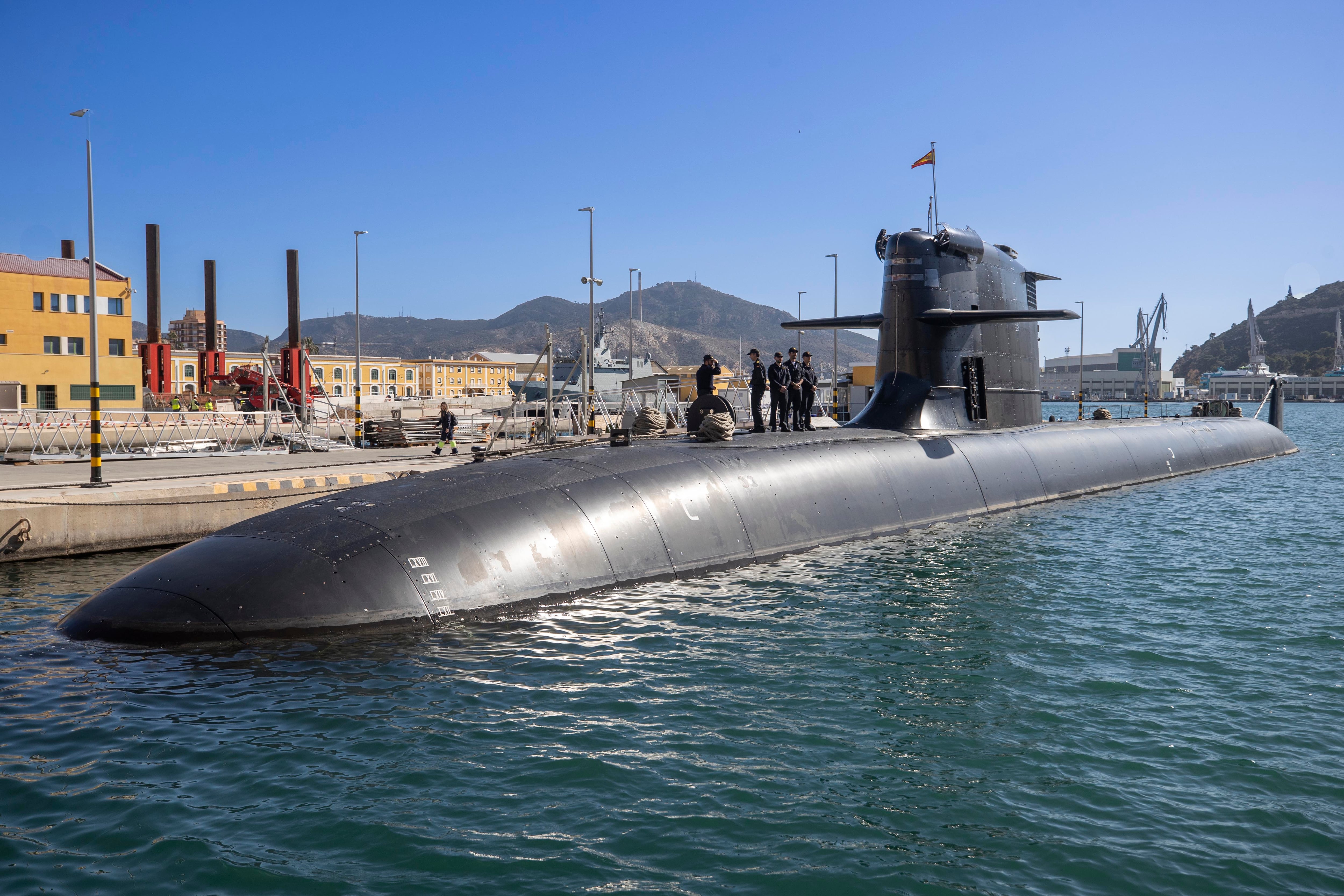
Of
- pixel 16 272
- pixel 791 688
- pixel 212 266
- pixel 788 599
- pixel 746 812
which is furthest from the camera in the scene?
pixel 212 266

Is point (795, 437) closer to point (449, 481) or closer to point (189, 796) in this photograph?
point (449, 481)

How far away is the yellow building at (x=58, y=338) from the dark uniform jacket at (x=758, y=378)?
117ft

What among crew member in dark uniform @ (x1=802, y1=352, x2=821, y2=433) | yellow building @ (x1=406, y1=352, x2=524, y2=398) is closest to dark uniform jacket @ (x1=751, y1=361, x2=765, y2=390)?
crew member in dark uniform @ (x1=802, y1=352, x2=821, y2=433)

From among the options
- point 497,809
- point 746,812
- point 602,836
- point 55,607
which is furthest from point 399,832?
point 55,607

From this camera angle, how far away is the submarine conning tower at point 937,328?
18.2 meters

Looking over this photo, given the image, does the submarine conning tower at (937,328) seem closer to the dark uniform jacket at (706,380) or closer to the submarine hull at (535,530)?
the submarine hull at (535,530)

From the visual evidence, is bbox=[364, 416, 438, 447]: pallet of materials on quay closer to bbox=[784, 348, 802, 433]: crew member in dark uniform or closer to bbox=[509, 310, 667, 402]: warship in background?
bbox=[784, 348, 802, 433]: crew member in dark uniform

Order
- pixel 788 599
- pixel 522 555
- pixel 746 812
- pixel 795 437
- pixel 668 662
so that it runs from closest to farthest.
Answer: pixel 746 812, pixel 668 662, pixel 522 555, pixel 788 599, pixel 795 437

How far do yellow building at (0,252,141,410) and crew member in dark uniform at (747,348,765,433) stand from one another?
117ft

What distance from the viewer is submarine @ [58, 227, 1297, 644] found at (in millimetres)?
9055

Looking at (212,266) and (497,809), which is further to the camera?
(212,266)

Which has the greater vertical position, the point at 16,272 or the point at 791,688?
the point at 16,272

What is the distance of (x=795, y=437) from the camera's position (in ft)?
53.9

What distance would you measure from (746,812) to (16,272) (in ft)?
158
